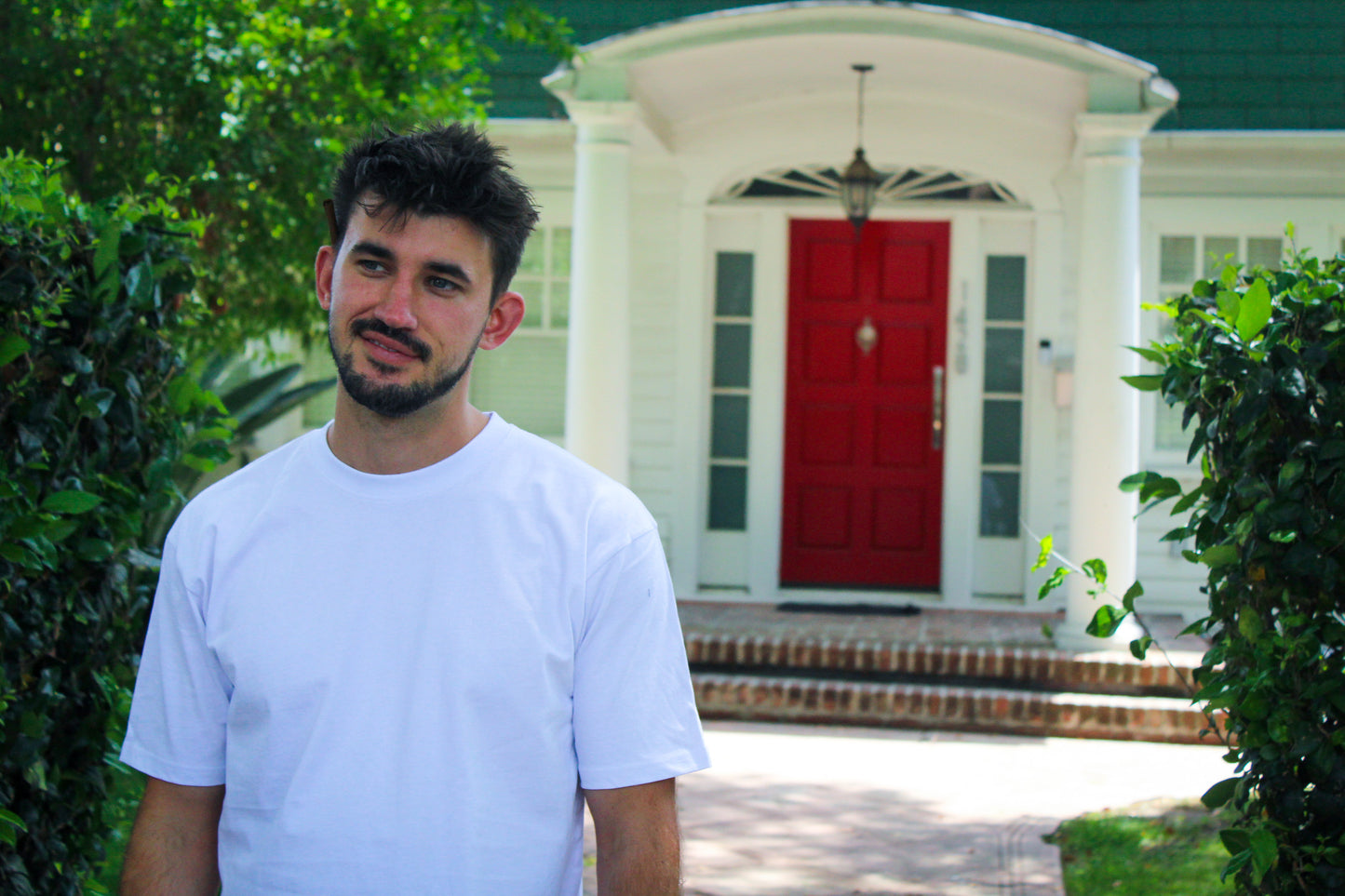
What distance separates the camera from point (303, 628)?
1.82 metres

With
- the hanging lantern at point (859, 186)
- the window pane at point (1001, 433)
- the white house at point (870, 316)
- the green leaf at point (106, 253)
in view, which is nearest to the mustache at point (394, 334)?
the green leaf at point (106, 253)

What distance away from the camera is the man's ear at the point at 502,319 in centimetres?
205

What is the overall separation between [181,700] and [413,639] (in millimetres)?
359

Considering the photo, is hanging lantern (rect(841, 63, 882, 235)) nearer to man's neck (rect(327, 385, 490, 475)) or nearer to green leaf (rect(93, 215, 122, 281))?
green leaf (rect(93, 215, 122, 281))

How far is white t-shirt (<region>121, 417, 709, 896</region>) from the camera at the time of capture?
1.79 metres

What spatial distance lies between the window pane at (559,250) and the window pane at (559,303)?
7cm

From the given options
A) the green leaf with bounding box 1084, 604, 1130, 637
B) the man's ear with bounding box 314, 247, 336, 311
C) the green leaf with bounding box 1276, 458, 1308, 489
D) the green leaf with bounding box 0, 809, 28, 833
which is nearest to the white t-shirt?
the man's ear with bounding box 314, 247, 336, 311

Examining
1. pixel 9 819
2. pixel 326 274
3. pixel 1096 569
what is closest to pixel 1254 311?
pixel 1096 569

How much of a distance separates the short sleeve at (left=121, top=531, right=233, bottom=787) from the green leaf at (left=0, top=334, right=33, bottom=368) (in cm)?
82

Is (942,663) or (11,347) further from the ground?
(11,347)

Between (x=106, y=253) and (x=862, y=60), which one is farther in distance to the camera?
(x=862, y=60)

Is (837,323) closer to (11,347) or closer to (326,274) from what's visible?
(11,347)

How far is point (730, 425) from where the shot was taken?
9.02 m

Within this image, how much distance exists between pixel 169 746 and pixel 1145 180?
7.95 m
